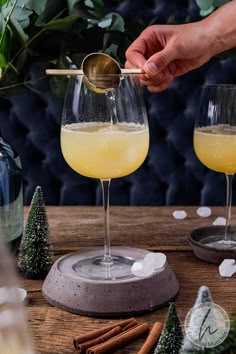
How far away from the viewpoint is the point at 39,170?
214cm

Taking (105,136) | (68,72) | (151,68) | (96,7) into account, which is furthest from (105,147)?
(96,7)

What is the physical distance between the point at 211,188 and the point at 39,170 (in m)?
0.59

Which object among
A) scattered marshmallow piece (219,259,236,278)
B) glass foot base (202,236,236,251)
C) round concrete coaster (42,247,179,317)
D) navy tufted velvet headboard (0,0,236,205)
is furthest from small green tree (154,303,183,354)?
navy tufted velvet headboard (0,0,236,205)

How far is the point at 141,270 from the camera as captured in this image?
89cm

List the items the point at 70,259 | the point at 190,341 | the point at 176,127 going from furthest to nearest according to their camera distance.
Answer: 1. the point at 176,127
2. the point at 70,259
3. the point at 190,341

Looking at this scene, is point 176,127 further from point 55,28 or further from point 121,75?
point 121,75

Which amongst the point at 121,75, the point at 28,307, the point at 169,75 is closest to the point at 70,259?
the point at 28,307

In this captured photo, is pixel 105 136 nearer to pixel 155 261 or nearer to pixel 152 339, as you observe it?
pixel 155 261

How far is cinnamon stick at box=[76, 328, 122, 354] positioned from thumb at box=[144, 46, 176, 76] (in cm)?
50

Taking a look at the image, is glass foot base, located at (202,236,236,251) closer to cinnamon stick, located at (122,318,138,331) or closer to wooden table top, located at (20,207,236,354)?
wooden table top, located at (20,207,236,354)

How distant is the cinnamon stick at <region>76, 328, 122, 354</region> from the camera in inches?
28.0

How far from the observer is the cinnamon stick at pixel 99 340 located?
71 centimetres

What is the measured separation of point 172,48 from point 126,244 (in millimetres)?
407

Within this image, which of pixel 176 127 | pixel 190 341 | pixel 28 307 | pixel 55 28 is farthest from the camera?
pixel 176 127
